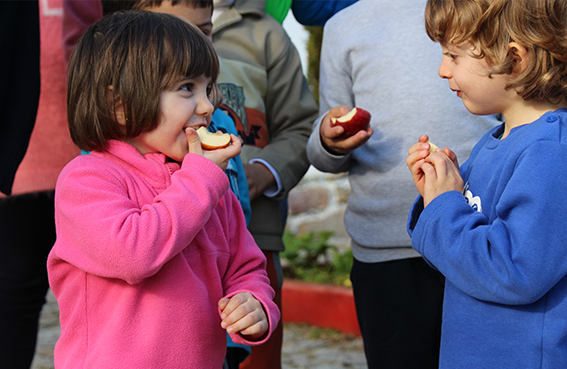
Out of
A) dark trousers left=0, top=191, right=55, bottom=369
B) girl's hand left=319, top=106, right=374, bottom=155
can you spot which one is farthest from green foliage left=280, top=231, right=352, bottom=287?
dark trousers left=0, top=191, right=55, bottom=369

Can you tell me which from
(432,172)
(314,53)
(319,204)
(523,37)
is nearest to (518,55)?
(523,37)

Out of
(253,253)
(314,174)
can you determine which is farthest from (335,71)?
(314,174)

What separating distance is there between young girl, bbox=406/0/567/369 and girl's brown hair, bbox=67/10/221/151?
66cm

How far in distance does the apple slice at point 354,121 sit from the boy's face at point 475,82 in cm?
44

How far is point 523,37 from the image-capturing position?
1322 millimetres

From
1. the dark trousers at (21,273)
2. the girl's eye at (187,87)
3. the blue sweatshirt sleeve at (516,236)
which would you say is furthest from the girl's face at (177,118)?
the dark trousers at (21,273)

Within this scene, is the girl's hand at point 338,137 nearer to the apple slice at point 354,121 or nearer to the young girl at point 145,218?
the apple slice at point 354,121

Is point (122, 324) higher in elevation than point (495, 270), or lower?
lower

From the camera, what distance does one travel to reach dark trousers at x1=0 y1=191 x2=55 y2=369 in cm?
199

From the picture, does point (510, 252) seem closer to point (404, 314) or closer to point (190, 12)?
point (404, 314)

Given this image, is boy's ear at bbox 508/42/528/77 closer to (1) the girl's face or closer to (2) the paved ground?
(1) the girl's face

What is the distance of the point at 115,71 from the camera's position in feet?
4.55

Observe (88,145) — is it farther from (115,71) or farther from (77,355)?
(77,355)

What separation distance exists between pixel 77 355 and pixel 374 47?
1.47m
